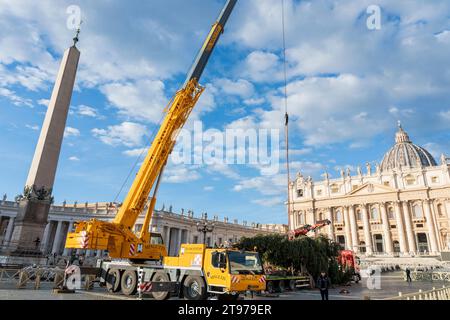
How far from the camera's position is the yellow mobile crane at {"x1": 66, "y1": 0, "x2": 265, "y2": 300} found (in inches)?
498

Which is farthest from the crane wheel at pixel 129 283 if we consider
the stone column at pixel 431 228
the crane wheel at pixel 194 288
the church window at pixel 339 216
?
the church window at pixel 339 216

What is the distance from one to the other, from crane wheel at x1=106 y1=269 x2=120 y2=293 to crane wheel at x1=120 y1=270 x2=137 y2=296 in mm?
326

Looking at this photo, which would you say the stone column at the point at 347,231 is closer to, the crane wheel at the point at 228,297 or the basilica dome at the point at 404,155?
the basilica dome at the point at 404,155

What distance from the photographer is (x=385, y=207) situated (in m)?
75.0

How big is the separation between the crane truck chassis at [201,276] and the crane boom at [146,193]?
1328 mm

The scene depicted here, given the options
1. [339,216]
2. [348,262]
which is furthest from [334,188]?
[348,262]

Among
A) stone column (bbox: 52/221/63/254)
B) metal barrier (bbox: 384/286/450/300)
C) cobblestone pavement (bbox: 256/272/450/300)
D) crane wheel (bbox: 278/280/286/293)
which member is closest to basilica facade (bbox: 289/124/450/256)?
cobblestone pavement (bbox: 256/272/450/300)

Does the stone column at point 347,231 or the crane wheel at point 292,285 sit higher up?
the stone column at point 347,231

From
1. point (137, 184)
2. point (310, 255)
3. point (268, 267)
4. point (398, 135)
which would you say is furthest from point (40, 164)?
point (398, 135)

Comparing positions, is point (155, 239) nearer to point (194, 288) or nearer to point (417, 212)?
point (194, 288)

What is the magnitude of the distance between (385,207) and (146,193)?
243 ft

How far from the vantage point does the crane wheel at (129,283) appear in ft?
47.6

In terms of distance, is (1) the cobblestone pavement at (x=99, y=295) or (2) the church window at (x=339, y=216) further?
(2) the church window at (x=339, y=216)
